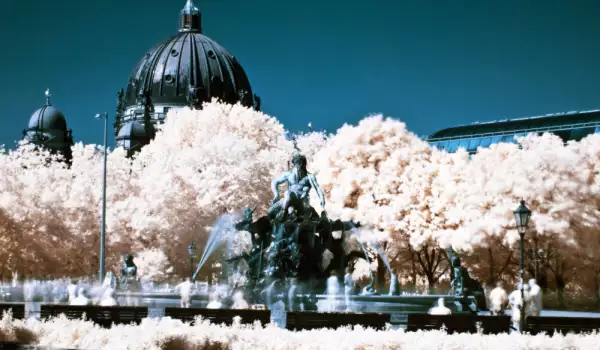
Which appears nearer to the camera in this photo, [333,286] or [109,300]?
[109,300]

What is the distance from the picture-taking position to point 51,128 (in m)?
182

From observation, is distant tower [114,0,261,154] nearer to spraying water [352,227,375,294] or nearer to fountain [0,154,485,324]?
spraying water [352,227,375,294]

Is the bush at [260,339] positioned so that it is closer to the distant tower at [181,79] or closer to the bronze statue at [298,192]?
the bronze statue at [298,192]

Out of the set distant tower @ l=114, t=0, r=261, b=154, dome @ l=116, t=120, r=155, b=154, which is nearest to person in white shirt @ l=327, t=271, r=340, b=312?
dome @ l=116, t=120, r=155, b=154

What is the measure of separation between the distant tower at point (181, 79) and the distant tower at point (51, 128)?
8.90m

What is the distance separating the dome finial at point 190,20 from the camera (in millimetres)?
196000

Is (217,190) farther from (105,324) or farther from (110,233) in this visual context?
(105,324)

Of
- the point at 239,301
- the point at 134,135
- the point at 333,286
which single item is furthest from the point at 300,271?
the point at 134,135

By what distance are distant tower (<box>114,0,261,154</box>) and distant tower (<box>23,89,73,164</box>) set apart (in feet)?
29.2

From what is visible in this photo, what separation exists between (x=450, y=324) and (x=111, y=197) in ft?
157

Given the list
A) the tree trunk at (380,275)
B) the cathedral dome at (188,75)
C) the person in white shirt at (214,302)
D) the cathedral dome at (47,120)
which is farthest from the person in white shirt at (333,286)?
the cathedral dome at (47,120)

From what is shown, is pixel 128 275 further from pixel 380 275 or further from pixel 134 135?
pixel 134 135

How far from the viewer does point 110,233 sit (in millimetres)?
64438

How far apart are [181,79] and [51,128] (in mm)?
24944
